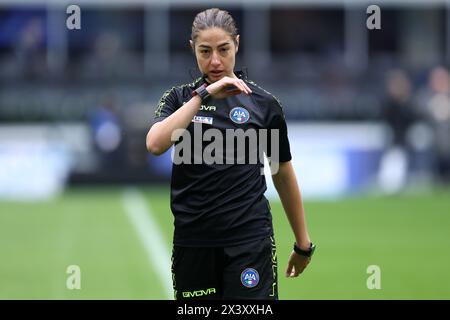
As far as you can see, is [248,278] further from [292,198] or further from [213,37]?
[213,37]

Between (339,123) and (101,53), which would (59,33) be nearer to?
(101,53)

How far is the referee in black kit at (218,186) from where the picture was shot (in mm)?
6547

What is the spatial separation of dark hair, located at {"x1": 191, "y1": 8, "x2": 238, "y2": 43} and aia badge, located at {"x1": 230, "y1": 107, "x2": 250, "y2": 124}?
421 mm

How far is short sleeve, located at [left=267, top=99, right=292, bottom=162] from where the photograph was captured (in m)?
6.70

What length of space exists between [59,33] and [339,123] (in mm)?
8034

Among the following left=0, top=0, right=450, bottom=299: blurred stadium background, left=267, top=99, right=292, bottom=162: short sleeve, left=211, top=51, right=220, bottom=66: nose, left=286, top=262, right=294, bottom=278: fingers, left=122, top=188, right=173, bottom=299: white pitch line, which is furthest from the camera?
left=0, top=0, right=450, bottom=299: blurred stadium background

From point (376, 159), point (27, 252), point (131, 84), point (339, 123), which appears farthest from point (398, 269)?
point (131, 84)

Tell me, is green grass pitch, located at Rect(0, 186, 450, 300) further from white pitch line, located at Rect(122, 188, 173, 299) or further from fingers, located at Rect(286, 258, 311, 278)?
fingers, located at Rect(286, 258, 311, 278)

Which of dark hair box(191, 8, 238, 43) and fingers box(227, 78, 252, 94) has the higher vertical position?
dark hair box(191, 8, 238, 43)

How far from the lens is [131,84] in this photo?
29.9 meters

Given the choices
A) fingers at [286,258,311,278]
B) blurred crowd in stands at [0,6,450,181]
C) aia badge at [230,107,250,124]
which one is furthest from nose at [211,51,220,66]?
blurred crowd in stands at [0,6,450,181]

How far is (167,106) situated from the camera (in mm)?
6676

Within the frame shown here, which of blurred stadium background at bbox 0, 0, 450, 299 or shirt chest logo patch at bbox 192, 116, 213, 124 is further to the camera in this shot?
blurred stadium background at bbox 0, 0, 450, 299

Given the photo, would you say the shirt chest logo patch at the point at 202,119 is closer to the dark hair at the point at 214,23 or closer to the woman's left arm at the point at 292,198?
the dark hair at the point at 214,23
